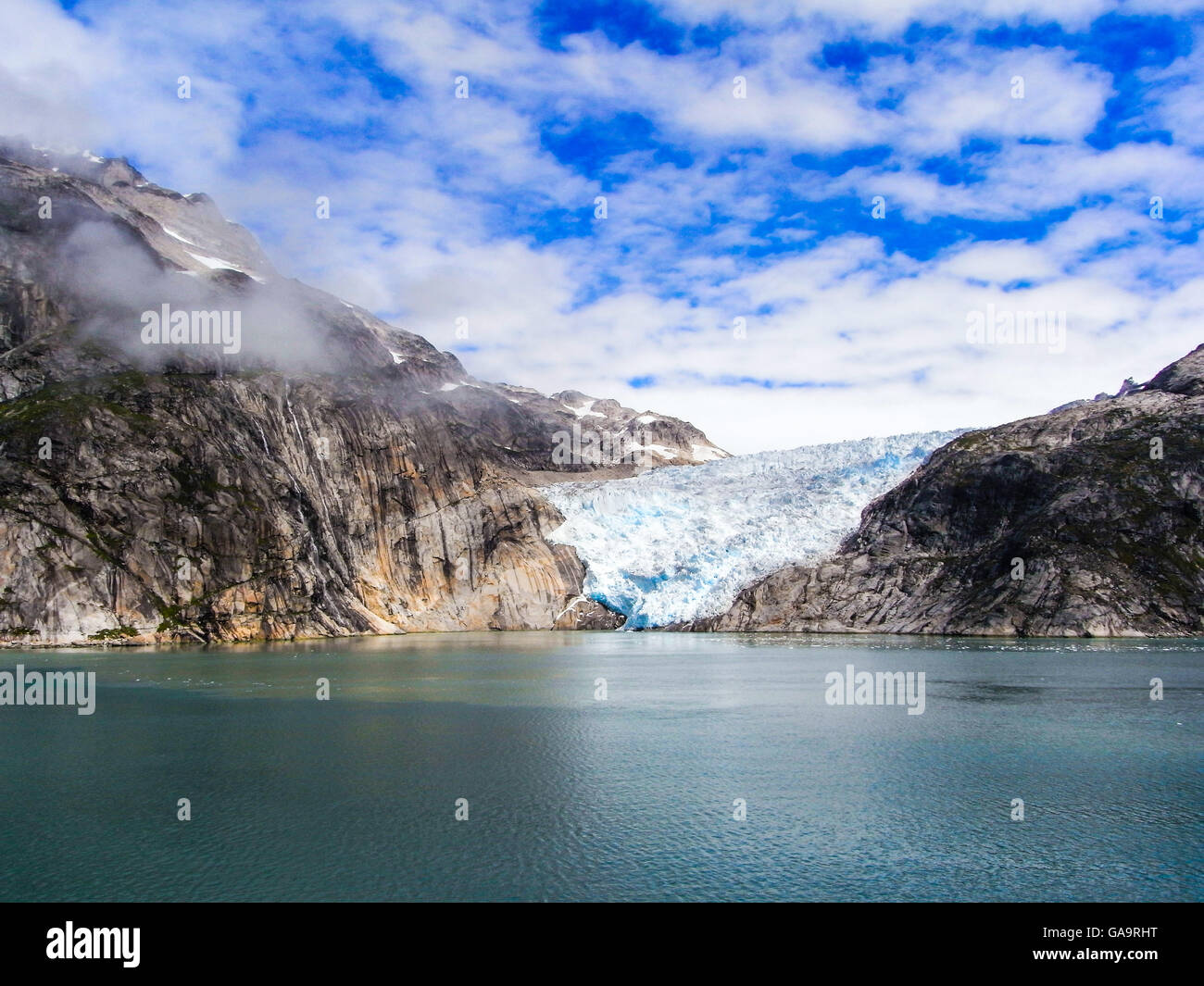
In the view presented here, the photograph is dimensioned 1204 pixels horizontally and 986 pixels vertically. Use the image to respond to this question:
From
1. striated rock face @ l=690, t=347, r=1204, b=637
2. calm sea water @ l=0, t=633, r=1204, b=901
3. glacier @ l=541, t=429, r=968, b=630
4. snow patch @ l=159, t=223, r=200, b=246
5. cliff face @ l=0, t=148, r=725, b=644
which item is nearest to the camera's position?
calm sea water @ l=0, t=633, r=1204, b=901

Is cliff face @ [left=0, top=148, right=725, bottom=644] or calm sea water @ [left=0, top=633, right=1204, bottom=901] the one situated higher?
cliff face @ [left=0, top=148, right=725, bottom=644]

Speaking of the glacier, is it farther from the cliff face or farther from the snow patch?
the snow patch

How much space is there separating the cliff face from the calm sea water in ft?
169

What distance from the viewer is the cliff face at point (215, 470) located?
90.2m

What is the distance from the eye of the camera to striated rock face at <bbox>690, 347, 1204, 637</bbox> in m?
92.4

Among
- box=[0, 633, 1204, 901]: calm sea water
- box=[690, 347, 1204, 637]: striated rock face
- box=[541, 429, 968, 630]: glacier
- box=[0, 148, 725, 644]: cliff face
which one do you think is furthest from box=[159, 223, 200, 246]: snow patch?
box=[0, 633, 1204, 901]: calm sea water

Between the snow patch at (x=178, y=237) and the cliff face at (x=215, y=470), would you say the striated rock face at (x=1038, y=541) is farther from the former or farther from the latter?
the snow patch at (x=178, y=237)

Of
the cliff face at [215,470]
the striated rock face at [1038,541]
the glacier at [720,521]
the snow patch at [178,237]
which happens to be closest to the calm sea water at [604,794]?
the striated rock face at [1038,541]

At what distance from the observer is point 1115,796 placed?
22.1 m

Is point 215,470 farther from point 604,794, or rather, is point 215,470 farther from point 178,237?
point 604,794

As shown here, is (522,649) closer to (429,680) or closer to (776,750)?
(429,680)

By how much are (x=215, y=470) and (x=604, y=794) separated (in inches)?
3747
